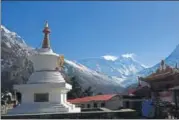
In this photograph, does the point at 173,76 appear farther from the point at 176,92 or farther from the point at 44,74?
the point at 44,74

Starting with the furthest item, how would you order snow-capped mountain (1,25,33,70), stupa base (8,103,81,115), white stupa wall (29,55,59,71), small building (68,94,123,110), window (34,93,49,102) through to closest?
snow-capped mountain (1,25,33,70), small building (68,94,123,110), white stupa wall (29,55,59,71), window (34,93,49,102), stupa base (8,103,81,115)

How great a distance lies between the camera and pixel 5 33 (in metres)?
120

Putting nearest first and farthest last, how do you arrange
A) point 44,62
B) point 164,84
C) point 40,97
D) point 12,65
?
1. point 40,97
2. point 44,62
3. point 164,84
4. point 12,65

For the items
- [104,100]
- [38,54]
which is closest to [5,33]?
[104,100]

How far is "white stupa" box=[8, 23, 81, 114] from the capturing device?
18172 mm

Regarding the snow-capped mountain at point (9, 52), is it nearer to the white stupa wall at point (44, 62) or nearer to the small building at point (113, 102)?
the small building at point (113, 102)

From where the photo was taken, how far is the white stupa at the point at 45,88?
18.2 meters

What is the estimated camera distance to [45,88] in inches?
746

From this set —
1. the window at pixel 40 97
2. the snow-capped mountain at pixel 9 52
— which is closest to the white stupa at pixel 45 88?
the window at pixel 40 97

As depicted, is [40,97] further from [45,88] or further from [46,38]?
[46,38]

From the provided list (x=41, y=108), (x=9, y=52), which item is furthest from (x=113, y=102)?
(x=9, y=52)

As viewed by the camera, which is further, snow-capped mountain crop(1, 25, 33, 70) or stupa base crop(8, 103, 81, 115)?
snow-capped mountain crop(1, 25, 33, 70)

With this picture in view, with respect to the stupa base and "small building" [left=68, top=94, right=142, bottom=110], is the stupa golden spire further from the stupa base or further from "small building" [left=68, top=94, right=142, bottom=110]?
"small building" [left=68, top=94, right=142, bottom=110]

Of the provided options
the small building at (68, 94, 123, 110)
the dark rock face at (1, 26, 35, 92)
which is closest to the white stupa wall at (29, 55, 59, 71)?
the small building at (68, 94, 123, 110)
